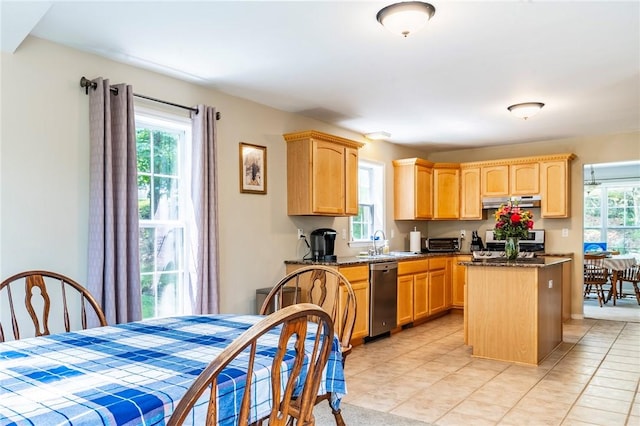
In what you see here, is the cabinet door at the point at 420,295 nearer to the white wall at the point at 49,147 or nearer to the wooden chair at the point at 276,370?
the white wall at the point at 49,147

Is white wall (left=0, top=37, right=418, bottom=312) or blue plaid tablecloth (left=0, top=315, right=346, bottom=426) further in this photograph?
white wall (left=0, top=37, right=418, bottom=312)

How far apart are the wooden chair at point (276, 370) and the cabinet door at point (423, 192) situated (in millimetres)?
5486

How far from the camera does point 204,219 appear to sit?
3.76 m

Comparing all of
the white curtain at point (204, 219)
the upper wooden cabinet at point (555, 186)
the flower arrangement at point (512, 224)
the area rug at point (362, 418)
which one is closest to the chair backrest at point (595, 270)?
the upper wooden cabinet at point (555, 186)

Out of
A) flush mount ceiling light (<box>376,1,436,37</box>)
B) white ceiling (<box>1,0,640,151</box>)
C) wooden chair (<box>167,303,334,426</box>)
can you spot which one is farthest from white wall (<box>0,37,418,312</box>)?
wooden chair (<box>167,303,334,426</box>)

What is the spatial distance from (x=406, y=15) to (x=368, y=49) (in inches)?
26.6

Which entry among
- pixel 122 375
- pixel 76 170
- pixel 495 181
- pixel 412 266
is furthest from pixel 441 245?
pixel 122 375

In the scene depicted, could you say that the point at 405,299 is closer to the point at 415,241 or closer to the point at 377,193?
the point at 415,241

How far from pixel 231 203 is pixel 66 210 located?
1.44m

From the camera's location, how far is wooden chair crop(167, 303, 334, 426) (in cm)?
103

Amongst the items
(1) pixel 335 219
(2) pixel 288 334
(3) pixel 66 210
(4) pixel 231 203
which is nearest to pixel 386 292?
(1) pixel 335 219

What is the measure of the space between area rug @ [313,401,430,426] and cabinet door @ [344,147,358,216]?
2.48 metres

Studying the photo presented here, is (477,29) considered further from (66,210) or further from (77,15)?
(66,210)

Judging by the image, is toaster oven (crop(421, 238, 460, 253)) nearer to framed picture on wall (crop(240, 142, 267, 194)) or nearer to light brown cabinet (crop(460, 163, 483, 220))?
light brown cabinet (crop(460, 163, 483, 220))
